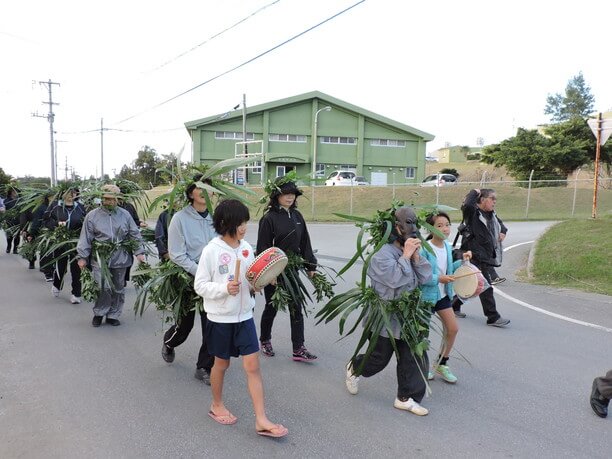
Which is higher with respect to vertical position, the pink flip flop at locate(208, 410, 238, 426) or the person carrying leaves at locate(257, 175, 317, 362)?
the person carrying leaves at locate(257, 175, 317, 362)

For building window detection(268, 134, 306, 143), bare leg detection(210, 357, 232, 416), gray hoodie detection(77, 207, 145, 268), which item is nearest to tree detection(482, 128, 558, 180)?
building window detection(268, 134, 306, 143)

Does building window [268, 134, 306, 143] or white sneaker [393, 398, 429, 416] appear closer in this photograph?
white sneaker [393, 398, 429, 416]

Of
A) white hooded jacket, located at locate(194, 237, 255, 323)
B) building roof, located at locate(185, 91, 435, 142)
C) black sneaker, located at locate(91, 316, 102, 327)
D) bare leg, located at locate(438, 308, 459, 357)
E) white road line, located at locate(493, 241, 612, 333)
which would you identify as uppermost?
building roof, located at locate(185, 91, 435, 142)

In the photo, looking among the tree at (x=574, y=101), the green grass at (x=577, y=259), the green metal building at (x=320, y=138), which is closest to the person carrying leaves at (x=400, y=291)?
the green grass at (x=577, y=259)

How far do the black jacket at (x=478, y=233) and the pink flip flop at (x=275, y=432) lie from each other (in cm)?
426

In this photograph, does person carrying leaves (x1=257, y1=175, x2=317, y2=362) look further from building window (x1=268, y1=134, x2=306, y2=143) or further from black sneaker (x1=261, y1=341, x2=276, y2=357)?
building window (x1=268, y1=134, x2=306, y2=143)

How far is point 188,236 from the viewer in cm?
453

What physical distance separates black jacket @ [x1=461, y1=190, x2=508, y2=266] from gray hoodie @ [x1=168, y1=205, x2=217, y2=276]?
12.3ft

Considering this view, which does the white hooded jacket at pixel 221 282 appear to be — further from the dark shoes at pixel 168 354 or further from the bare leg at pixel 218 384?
the dark shoes at pixel 168 354

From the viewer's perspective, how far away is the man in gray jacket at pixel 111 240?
6555 mm

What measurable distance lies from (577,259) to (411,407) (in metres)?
7.84

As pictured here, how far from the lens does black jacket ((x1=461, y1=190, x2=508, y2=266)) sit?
22.5 ft

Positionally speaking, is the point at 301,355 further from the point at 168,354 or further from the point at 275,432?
the point at 275,432

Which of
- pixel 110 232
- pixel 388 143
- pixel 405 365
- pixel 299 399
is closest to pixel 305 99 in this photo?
pixel 388 143
